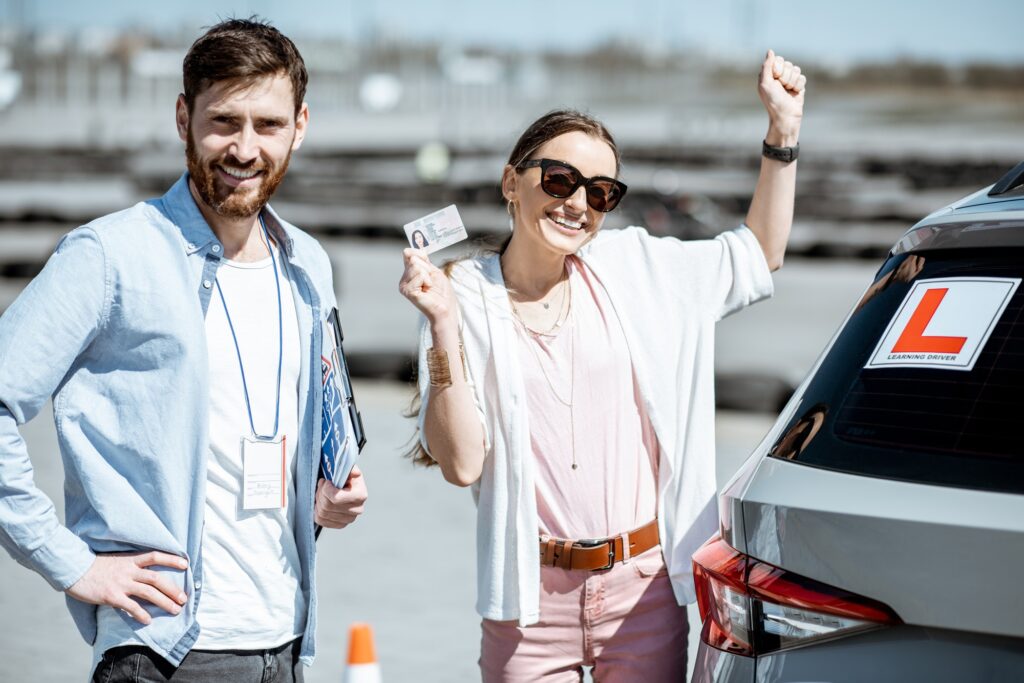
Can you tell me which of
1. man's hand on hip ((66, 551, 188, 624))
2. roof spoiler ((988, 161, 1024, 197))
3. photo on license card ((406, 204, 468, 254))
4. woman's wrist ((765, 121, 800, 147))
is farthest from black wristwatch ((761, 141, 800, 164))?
man's hand on hip ((66, 551, 188, 624))

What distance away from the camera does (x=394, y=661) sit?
4.95 metres

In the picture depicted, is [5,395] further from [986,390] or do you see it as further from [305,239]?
[986,390]

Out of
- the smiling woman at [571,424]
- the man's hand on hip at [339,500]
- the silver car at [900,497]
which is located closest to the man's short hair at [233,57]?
the smiling woman at [571,424]

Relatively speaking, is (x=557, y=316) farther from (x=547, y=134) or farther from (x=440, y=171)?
(x=440, y=171)

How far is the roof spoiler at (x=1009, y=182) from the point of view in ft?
8.21

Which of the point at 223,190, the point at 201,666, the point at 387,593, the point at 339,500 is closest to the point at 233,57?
the point at 223,190

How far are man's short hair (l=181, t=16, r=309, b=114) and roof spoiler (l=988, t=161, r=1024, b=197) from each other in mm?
1498

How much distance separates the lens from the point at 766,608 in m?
2.16

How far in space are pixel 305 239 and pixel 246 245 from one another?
0.63 ft

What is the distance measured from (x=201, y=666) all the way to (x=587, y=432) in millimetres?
1014

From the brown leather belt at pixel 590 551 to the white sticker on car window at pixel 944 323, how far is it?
0.84 m

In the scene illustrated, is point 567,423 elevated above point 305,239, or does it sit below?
below

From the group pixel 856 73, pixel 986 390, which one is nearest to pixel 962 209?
pixel 986 390

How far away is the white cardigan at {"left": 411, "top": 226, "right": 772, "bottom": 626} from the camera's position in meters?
2.90
